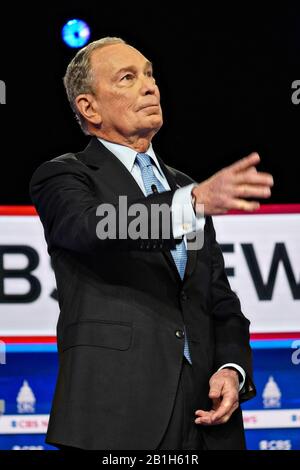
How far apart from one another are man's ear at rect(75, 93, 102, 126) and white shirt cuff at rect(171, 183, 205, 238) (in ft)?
1.78

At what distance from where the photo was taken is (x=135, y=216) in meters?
1.58

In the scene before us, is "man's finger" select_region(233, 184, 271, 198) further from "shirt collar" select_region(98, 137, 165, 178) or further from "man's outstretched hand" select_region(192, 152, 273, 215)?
"shirt collar" select_region(98, 137, 165, 178)

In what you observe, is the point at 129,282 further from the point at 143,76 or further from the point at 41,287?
the point at 41,287

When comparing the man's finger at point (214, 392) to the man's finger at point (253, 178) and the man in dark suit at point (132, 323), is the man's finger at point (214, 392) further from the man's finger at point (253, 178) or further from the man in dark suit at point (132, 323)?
the man's finger at point (253, 178)

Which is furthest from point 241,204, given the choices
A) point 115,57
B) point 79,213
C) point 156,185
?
point 115,57

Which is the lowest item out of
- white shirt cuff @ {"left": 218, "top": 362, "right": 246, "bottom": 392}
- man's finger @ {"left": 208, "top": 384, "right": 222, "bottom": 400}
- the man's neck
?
man's finger @ {"left": 208, "top": 384, "right": 222, "bottom": 400}

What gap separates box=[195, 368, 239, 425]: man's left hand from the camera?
1.78 m

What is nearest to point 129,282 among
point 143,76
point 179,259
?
point 179,259

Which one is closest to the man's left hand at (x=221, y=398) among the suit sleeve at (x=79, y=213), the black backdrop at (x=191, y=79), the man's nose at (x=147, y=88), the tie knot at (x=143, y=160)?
the suit sleeve at (x=79, y=213)

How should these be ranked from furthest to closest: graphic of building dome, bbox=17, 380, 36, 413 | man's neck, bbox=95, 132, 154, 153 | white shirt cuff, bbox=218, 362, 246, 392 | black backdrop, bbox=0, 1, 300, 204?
black backdrop, bbox=0, 1, 300, 204, graphic of building dome, bbox=17, 380, 36, 413, man's neck, bbox=95, 132, 154, 153, white shirt cuff, bbox=218, 362, 246, 392

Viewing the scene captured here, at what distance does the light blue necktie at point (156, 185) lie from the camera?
1.85 meters

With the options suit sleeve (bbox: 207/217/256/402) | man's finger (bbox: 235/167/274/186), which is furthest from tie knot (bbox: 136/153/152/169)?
man's finger (bbox: 235/167/274/186)

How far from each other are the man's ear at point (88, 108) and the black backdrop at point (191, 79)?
3.80ft

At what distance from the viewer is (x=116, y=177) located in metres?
1.86
